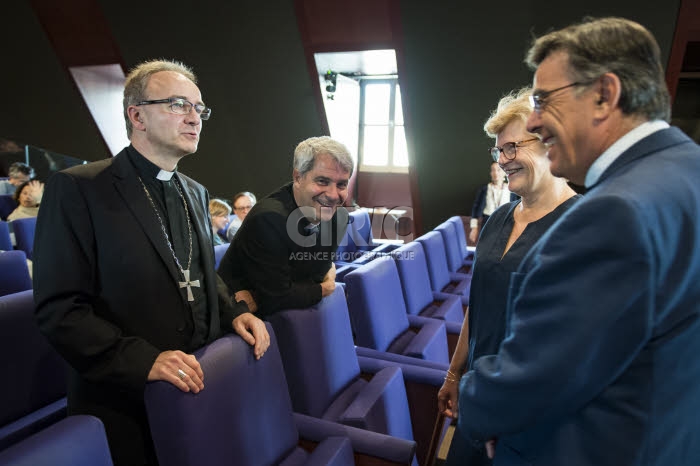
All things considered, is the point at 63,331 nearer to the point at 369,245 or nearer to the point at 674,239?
the point at 674,239

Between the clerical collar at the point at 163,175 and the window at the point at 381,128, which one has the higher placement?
the clerical collar at the point at 163,175

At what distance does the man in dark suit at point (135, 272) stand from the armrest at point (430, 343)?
1.00 metres

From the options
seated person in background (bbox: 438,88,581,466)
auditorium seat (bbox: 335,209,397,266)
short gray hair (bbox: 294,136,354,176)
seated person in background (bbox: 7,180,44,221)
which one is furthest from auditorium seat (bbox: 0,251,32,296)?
auditorium seat (bbox: 335,209,397,266)

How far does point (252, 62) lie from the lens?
6098 mm

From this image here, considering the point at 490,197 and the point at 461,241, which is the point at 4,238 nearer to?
the point at 461,241

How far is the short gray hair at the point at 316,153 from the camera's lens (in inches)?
68.7

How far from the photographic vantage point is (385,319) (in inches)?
87.0

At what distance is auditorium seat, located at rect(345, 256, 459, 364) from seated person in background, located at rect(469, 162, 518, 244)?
10.7 ft

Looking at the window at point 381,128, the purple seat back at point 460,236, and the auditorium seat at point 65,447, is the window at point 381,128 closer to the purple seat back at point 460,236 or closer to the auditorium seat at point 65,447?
the purple seat back at point 460,236

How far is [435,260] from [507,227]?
7.36ft

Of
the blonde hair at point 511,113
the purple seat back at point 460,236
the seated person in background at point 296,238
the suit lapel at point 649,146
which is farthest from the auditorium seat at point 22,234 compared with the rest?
the suit lapel at point 649,146

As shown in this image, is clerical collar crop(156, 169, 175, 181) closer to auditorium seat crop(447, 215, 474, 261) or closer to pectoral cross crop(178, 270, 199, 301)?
pectoral cross crop(178, 270, 199, 301)

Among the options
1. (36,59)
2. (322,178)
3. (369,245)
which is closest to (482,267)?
(322,178)

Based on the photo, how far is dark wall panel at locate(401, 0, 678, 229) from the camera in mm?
4508
